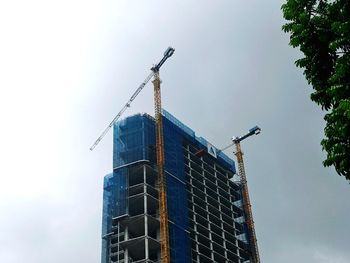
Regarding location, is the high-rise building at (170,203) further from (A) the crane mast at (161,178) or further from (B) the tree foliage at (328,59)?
(B) the tree foliage at (328,59)

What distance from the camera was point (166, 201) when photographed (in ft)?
488

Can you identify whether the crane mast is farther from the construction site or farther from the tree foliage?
the tree foliage

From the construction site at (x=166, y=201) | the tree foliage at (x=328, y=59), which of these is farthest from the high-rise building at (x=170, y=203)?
the tree foliage at (x=328, y=59)

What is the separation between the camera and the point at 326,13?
2359 centimetres

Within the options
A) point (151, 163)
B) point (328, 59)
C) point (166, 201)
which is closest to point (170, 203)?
point (166, 201)

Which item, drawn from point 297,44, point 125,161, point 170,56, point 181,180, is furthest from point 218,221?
point 297,44

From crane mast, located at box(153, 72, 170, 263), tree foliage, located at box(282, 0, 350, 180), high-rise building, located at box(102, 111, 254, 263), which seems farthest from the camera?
high-rise building, located at box(102, 111, 254, 263)

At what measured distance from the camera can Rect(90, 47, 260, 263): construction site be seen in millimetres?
143000

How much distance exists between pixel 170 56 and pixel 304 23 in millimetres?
159230

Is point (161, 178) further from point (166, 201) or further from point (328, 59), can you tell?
point (328, 59)

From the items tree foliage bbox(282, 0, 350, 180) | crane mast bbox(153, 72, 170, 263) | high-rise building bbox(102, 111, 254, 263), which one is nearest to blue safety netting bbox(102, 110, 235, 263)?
high-rise building bbox(102, 111, 254, 263)

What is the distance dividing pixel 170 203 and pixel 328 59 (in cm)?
12849

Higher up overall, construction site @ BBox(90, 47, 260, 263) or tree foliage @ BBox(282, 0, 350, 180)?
construction site @ BBox(90, 47, 260, 263)

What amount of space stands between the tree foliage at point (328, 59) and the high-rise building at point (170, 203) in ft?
382
